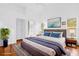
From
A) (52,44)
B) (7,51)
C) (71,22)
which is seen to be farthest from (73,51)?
(7,51)

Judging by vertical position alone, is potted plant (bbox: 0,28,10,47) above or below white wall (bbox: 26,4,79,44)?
below

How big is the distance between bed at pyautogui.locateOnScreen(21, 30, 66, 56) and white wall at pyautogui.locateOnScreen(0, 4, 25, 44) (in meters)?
0.34

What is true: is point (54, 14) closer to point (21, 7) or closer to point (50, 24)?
point (50, 24)

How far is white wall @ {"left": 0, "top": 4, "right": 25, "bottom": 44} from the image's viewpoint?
2.42m

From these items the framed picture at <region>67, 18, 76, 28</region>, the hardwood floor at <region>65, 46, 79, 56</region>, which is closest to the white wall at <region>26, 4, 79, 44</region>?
the framed picture at <region>67, 18, 76, 28</region>

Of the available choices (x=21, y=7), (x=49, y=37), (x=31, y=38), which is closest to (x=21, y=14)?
(x=21, y=7)

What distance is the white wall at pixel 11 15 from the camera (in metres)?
2.42

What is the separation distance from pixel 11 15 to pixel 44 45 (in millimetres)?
966

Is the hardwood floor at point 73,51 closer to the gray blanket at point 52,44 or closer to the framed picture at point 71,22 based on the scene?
the gray blanket at point 52,44

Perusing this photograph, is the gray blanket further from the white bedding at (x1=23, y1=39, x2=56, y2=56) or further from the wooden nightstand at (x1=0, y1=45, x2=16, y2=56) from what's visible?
the wooden nightstand at (x1=0, y1=45, x2=16, y2=56)

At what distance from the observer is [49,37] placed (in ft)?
8.32

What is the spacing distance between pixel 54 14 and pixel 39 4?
15.7 inches

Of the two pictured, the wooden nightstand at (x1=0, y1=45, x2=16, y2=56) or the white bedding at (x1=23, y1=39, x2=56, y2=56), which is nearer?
the white bedding at (x1=23, y1=39, x2=56, y2=56)

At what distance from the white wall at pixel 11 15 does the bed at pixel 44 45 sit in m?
0.34
